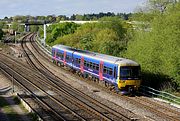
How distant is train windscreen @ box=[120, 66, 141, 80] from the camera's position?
3284 cm

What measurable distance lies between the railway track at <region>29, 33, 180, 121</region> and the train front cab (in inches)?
38.8

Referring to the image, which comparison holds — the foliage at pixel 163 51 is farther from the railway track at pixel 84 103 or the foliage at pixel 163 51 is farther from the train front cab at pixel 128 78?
the railway track at pixel 84 103

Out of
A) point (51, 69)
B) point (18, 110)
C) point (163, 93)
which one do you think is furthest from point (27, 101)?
point (51, 69)

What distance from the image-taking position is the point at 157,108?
2800cm

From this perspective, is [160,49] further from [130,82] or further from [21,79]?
[21,79]

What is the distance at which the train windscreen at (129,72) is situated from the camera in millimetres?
32844

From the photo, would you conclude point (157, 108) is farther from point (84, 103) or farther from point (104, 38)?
point (104, 38)

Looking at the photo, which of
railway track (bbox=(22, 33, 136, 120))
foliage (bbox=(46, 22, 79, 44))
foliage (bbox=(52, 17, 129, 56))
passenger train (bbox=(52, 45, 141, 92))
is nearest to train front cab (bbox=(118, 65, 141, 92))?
Result: passenger train (bbox=(52, 45, 141, 92))

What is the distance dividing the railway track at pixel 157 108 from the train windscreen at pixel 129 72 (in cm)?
174

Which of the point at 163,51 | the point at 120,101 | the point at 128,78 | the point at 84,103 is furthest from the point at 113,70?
the point at 163,51

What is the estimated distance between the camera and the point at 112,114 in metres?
26.0

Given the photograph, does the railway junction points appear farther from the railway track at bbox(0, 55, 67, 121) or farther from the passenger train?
the railway track at bbox(0, 55, 67, 121)

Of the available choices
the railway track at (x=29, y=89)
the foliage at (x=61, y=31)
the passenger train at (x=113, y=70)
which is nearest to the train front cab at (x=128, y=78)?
the passenger train at (x=113, y=70)

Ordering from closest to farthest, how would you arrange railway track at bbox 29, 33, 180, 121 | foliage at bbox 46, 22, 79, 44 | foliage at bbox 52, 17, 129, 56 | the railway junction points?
railway track at bbox 29, 33, 180, 121
the railway junction points
foliage at bbox 52, 17, 129, 56
foliage at bbox 46, 22, 79, 44
